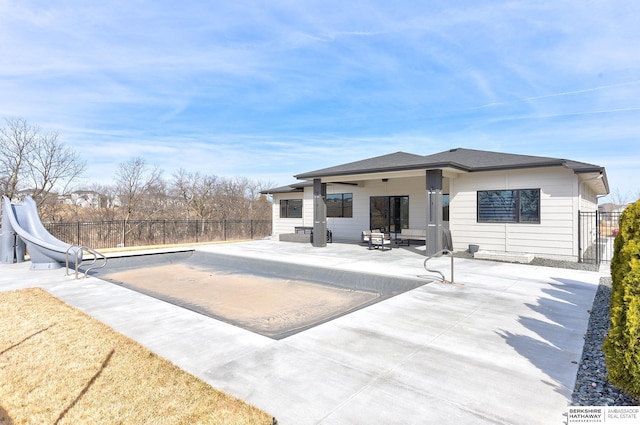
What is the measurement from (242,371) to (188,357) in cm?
→ 74

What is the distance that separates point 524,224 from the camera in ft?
36.1

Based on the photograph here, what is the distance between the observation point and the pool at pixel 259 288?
5914 mm

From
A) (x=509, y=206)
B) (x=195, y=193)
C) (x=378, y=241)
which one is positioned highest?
(x=195, y=193)

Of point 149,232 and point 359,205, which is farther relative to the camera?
point 149,232

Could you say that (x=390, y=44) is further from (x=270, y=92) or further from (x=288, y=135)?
(x=288, y=135)

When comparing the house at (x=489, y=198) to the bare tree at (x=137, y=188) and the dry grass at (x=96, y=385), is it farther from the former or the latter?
the bare tree at (x=137, y=188)

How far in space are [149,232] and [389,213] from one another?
13640mm

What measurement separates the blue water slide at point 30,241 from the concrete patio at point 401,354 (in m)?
3.37

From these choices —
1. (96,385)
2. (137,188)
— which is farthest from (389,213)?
(137,188)

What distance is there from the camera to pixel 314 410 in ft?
8.29

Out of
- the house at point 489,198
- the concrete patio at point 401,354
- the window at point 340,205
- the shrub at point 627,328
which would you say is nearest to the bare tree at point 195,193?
the window at point 340,205

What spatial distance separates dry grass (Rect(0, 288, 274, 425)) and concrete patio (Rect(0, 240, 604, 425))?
8.3 inches

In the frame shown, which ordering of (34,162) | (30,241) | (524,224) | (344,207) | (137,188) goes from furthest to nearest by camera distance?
(137,188), (344,207), (34,162), (524,224), (30,241)

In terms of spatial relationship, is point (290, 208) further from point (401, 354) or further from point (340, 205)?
point (401, 354)
